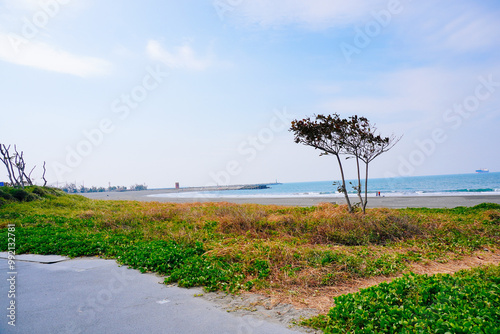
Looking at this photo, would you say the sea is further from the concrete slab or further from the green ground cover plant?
the green ground cover plant

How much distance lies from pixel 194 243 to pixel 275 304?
13.3ft

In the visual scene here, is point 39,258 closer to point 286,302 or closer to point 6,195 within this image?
point 286,302

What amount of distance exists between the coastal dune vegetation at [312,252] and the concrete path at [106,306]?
0.55 m

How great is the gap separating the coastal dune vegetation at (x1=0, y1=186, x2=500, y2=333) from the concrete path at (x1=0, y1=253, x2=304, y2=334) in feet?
1.80

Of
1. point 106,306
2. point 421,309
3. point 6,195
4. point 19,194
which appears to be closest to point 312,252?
point 421,309

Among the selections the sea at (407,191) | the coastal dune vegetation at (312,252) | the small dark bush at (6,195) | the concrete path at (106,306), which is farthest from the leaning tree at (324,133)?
the sea at (407,191)

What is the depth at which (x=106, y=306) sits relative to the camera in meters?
4.45

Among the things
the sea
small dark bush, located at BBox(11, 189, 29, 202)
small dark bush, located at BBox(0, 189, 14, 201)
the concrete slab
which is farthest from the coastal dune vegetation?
the sea

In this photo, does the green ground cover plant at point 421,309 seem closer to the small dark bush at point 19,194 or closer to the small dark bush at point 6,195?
the small dark bush at point 6,195

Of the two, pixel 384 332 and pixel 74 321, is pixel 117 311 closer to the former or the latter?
pixel 74 321

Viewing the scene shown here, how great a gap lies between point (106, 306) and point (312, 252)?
419 cm

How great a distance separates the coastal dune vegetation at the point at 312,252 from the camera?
385cm

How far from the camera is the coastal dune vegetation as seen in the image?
385cm

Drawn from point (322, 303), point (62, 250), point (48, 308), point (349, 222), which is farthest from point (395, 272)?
point (62, 250)
